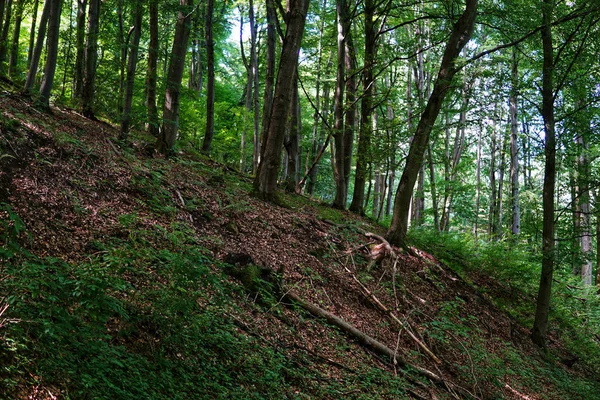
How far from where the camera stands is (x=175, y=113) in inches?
416

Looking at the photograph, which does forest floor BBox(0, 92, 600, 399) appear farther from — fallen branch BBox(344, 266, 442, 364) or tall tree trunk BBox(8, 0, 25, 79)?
tall tree trunk BBox(8, 0, 25, 79)

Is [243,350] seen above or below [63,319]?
below

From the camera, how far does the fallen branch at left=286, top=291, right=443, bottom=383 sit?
6.21m

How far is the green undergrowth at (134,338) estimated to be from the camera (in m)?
2.70

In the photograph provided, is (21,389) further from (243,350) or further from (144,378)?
(243,350)

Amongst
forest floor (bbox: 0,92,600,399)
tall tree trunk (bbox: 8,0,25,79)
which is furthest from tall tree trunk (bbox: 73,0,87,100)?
forest floor (bbox: 0,92,600,399)

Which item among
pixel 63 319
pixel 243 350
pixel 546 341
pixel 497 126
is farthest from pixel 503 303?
pixel 497 126

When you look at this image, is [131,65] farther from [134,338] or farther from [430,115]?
[134,338]

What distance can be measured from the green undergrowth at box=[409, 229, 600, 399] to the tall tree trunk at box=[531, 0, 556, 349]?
40 cm

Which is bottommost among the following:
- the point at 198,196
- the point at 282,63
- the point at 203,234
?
the point at 203,234

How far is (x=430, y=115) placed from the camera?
998cm

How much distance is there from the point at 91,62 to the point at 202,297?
29.0 ft

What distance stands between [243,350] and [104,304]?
167 cm

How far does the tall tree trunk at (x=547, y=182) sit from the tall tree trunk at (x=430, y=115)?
1530mm
